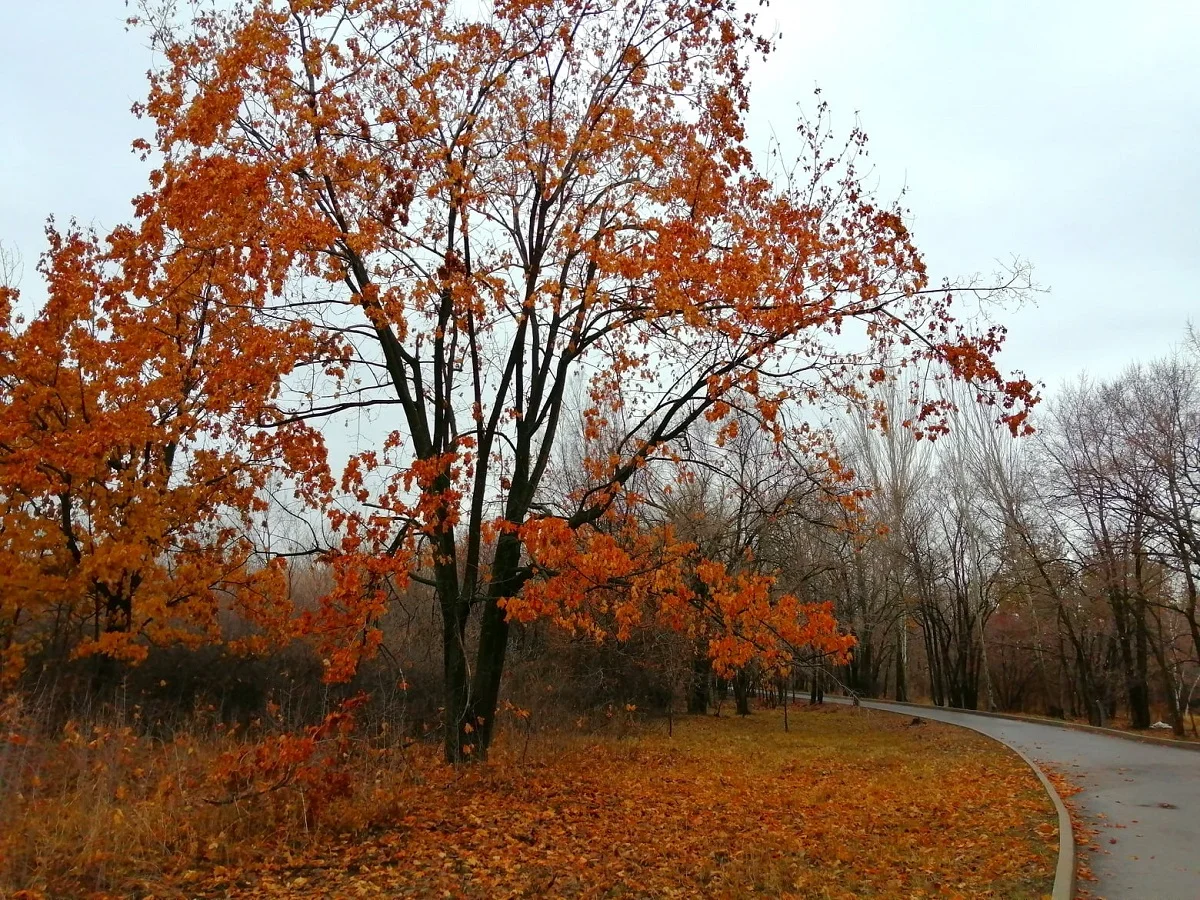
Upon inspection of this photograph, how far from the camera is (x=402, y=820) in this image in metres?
8.80

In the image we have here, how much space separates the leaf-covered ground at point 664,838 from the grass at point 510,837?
3 centimetres

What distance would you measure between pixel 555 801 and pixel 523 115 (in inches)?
381

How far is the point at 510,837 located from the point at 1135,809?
835 centimetres

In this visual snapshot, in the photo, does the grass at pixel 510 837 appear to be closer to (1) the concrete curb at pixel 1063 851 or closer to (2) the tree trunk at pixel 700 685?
(1) the concrete curb at pixel 1063 851

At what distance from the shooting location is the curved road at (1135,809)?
7.49m

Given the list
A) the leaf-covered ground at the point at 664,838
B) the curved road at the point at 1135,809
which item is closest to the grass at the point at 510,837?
the leaf-covered ground at the point at 664,838

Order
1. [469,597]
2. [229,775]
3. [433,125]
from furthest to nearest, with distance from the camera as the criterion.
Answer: [469,597] → [433,125] → [229,775]

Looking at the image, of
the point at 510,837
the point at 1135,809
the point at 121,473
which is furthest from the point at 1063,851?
the point at 121,473

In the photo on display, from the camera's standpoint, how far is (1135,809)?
36.3 feet

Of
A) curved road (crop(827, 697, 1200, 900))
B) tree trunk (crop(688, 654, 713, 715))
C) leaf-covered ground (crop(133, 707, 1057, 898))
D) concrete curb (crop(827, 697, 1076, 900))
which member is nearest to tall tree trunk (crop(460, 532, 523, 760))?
leaf-covered ground (crop(133, 707, 1057, 898))

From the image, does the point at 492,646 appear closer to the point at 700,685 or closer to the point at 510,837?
the point at 510,837

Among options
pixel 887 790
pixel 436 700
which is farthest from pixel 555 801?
pixel 436 700

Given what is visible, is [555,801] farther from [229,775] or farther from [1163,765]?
[1163,765]

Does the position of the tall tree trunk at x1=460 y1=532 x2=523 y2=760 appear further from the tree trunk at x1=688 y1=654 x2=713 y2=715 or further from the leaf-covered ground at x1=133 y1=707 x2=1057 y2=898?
the tree trunk at x1=688 y1=654 x2=713 y2=715
